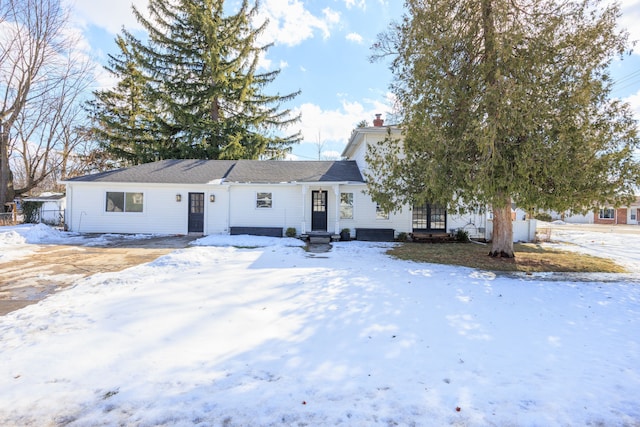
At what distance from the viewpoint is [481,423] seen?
216 cm

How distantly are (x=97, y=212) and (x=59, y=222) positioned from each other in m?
5.54

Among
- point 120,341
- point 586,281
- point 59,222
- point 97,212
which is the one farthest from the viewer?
point 59,222

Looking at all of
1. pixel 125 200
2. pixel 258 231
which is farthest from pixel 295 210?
pixel 125 200

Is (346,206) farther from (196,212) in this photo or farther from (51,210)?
(51,210)

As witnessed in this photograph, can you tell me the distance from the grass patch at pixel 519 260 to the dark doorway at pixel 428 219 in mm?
3212

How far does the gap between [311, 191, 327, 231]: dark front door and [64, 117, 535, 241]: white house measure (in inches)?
1.9

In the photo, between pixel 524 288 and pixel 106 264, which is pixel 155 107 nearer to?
pixel 106 264

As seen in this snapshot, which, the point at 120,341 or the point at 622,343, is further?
the point at 622,343

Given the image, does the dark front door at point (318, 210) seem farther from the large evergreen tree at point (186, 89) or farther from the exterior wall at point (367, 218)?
the large evergreen tree at point (186, 89)

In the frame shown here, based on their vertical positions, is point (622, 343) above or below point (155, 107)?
below

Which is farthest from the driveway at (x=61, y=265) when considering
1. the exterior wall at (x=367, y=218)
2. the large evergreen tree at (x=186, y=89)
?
the large evergreen tree at (x=186, y=89)

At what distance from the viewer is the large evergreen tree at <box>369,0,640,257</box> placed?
23.3ft

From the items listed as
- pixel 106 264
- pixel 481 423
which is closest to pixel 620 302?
pixel 481 423

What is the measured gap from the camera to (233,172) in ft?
50.9
